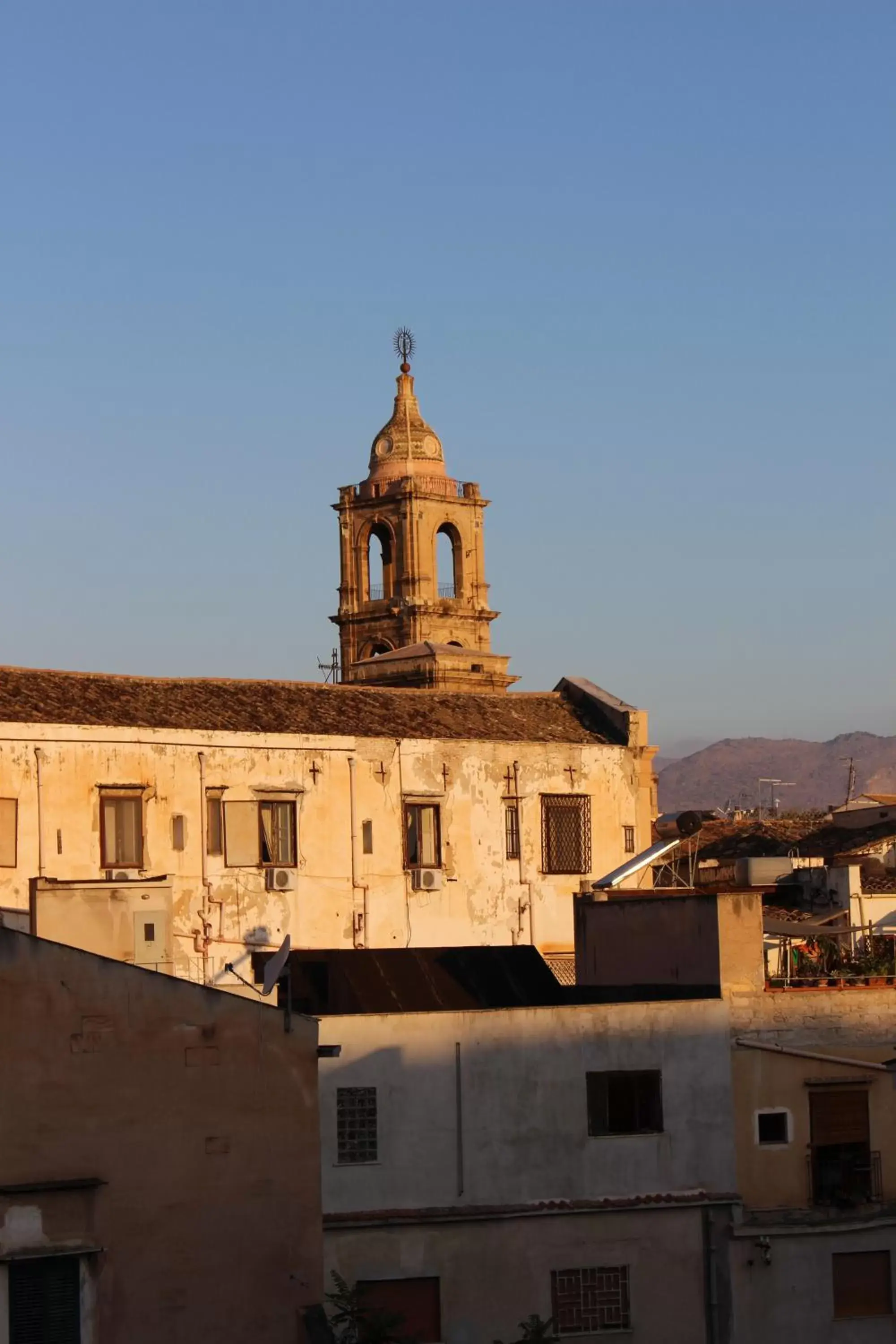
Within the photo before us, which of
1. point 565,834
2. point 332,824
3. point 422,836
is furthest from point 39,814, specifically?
point 565,834

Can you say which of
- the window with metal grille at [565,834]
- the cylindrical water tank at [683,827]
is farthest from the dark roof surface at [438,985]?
the cylindrical water tank at [683,827]

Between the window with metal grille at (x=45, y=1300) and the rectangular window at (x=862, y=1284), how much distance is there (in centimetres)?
1228

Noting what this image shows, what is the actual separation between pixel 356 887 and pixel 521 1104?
17.3 m

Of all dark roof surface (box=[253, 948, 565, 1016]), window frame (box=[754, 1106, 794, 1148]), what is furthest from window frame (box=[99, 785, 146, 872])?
window frame (box=[754, 1106, 794, 1148])

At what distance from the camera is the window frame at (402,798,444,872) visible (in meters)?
47.8

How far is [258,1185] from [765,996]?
1079 cm

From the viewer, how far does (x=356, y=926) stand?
4678 centimetres

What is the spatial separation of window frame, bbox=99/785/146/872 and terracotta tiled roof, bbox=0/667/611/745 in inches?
49.0

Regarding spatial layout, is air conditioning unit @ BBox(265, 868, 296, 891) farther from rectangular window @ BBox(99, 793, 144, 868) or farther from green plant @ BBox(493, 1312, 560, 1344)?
green plant @ BBox(493, 1312, 560, 1344)

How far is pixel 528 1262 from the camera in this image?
29.2 metres

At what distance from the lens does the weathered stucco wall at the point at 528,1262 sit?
2872 cm

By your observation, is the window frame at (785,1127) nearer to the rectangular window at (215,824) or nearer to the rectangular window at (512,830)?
the rectangular window at (215,824)

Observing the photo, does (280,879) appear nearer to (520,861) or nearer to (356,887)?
(356,887)

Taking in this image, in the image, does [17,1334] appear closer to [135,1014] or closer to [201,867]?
[135,1014]
